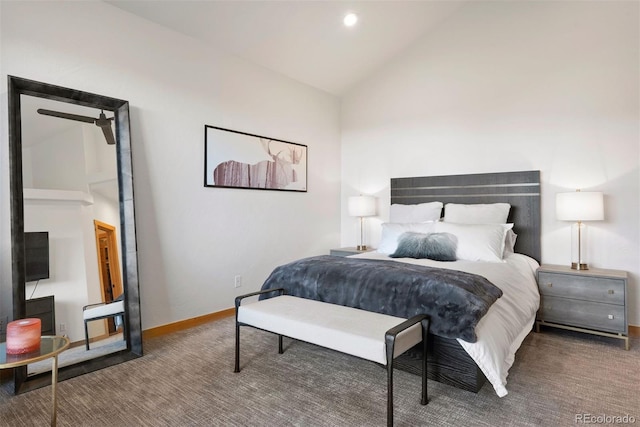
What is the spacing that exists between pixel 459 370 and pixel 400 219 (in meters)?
2.37

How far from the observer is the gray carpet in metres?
1.88

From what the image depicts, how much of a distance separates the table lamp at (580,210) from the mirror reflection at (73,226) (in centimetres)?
378

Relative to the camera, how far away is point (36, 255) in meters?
2.38

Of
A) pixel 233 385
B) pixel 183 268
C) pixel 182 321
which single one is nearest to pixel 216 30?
pixel 183 268

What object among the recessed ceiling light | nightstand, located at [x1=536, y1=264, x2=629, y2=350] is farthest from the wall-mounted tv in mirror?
nightstand, located at [x1=536, y1=264, x2=629, y2=350]

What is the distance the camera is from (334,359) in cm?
261

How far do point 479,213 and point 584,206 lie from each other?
2.94ft

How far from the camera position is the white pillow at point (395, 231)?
11.8 ft

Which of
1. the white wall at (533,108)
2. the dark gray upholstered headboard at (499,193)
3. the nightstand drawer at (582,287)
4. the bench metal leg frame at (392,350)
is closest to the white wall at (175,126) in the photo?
the bench metal leg frame at (392,350)

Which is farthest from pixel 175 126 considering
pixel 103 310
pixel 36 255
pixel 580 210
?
pixel 580 210

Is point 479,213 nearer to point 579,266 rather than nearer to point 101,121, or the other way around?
point 579,266

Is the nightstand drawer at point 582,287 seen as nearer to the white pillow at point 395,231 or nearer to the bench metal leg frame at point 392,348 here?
the white pillow at point 395,231

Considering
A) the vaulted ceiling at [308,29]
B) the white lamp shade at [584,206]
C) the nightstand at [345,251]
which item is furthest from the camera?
the nightstand at [345,251]

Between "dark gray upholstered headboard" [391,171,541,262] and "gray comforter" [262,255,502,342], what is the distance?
163 centimetres
